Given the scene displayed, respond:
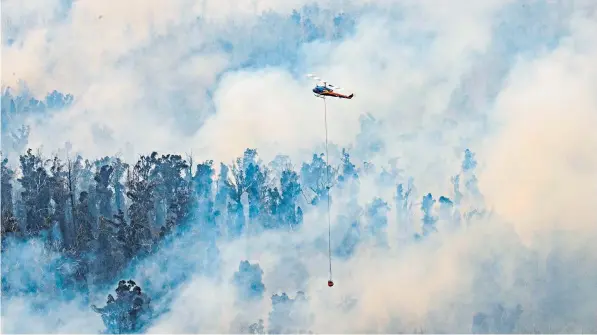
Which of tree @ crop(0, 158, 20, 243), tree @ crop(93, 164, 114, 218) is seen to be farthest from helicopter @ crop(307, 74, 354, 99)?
tree @ crop(0, 158, 20, 243)

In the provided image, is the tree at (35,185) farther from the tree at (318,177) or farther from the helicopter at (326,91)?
the helicopter at (326,91)

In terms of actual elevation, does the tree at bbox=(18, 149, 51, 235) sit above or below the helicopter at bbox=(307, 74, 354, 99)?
below

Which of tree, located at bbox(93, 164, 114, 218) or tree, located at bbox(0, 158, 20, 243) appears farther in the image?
tree, located at bbox(93, 164, 114, 218)

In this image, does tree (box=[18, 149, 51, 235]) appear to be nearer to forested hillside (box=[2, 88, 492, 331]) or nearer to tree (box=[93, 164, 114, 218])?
forested hillside (box=[2, 88, 492, 331])

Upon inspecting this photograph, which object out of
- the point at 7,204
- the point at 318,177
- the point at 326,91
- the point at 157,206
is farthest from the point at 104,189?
the point at 326,91

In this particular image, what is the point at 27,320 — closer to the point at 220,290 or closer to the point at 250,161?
the point at 220,290

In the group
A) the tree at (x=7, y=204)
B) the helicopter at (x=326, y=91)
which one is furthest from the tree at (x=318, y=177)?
the tree at (x=7, y=204)

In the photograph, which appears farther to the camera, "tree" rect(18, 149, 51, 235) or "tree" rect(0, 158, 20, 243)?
"tree" rect(18, 149, 51, 235)

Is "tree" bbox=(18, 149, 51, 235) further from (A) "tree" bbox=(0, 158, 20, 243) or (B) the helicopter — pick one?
(B) the helicopter

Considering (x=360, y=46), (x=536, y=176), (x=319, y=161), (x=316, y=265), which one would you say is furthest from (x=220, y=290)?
(x=536, y=176)

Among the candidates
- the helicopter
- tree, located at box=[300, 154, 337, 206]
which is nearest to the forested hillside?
tree, located at box=[300, 154, 337, 206]

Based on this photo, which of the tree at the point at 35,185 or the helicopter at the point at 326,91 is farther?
the tree at the point at 35,185
